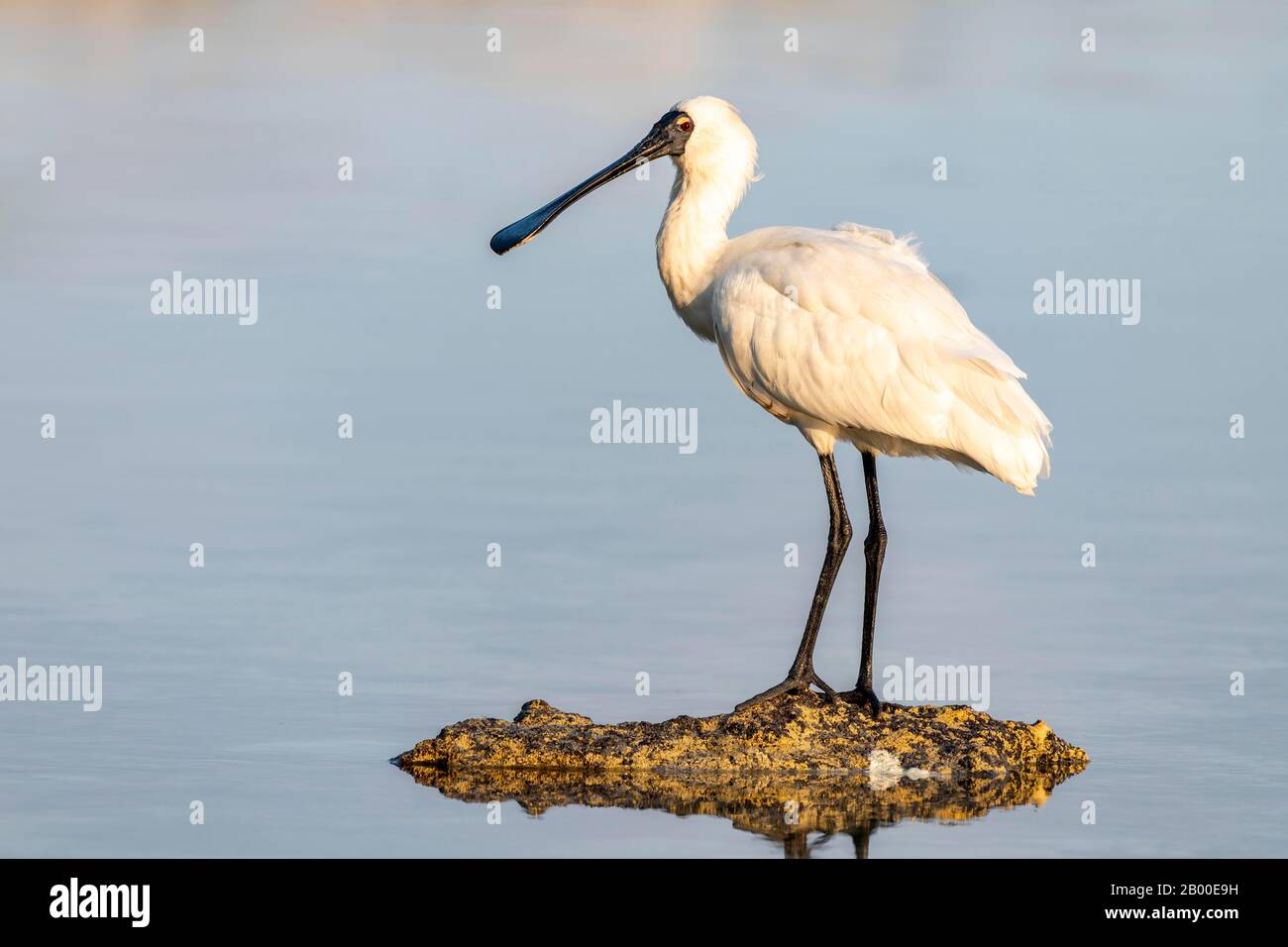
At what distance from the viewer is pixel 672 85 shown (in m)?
31.5

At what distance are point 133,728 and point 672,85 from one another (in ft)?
62.7

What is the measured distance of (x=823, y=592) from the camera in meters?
14.4

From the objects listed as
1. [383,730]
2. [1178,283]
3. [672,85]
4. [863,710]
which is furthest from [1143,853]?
[672,85]

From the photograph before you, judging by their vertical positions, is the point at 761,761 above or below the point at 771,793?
above

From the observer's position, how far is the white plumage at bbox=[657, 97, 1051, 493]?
45.7ft

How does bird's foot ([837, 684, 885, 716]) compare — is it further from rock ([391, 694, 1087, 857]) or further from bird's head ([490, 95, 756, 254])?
bird's head ([490, 95, 756, 254])

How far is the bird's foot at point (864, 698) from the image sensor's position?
13.8 metres
